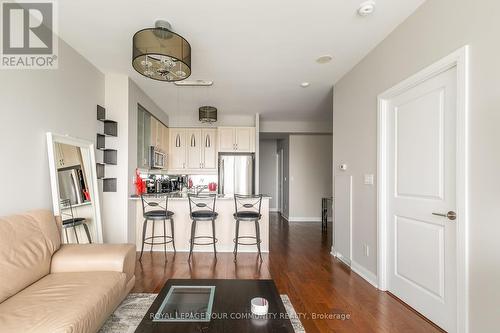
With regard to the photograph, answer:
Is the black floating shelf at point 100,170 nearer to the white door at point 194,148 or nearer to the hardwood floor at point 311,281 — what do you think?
the hardwood floor at point 311,281

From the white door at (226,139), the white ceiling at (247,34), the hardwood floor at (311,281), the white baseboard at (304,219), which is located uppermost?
the white ceiling at (247,34)

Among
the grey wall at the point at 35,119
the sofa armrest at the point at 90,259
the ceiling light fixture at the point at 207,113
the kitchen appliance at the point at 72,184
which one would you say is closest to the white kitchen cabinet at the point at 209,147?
the ceiling light fixture at the point at 207,113

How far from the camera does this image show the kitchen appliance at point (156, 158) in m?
4.89

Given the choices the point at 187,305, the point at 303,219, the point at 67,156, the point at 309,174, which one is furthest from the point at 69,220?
the point at 309,174

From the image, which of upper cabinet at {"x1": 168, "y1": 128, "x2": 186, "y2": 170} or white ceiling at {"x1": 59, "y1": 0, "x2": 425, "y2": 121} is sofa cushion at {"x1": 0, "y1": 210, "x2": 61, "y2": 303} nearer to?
white ceiling at {"x1": 59, "y1": 0, "x2": 425, "y2": 121}

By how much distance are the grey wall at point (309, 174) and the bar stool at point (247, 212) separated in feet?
10.8

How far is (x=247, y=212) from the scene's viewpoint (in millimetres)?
3914

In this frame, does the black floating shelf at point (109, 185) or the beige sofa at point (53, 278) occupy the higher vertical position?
the black floating shelf at point (109, 185)

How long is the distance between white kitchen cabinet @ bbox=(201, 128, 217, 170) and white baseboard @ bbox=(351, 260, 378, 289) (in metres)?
3.91

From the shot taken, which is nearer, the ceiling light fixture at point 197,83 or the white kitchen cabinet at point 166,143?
the ceiling light fixture at point 197,83

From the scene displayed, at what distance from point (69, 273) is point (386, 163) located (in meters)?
3.14

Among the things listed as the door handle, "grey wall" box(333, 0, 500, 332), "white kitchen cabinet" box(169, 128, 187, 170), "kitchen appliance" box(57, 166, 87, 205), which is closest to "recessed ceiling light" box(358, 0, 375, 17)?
"grey wall" box(333, 0, 500, 332)

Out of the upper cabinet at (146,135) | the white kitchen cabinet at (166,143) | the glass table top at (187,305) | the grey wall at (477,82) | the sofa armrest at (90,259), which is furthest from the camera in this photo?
the white kitchen cabinet at (166,143)

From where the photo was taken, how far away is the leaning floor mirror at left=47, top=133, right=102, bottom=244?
2662mm
